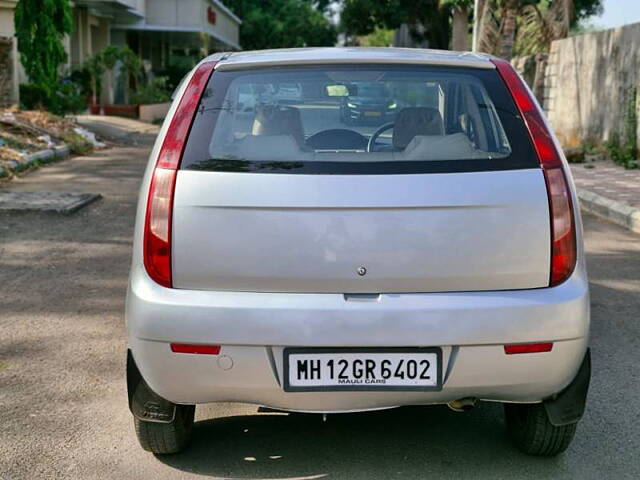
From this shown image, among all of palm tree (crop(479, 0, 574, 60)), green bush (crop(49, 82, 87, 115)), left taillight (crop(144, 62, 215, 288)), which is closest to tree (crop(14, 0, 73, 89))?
green bush (crop(49, 82, 87, 115))

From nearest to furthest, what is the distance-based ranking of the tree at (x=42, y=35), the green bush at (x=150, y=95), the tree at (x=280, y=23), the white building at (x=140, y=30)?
the tree at (x=42, y=35), the white building at (x=140, y=30), the green bush at (x=150, y=95), the tree at (x=280, y=23)

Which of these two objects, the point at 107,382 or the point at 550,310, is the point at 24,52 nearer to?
the point at 107,382

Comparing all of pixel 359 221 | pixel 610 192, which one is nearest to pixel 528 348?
pixel 359 221

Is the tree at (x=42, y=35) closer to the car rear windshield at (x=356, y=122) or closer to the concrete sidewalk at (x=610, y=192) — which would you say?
the concrete sidewalk at (x=610, y=192)

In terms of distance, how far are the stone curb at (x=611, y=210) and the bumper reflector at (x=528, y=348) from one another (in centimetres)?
653

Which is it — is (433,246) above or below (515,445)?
above

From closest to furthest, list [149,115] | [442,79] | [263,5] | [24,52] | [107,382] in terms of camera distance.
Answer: [442,79] < [107,382] < [24,52] < [149,115] < [263,5]

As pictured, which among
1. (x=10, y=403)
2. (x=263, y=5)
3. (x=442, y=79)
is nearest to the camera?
(x=442, y=79)

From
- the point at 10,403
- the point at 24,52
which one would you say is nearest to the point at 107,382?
the point at 10,403

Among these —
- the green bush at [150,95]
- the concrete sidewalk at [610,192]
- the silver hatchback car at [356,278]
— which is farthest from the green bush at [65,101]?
the silver hatchback car at [356,278]

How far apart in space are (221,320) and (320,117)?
1.20 meters

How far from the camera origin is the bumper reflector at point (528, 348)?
124 inches

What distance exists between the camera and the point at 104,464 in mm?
3561

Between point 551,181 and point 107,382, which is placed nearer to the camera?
point 551,181
